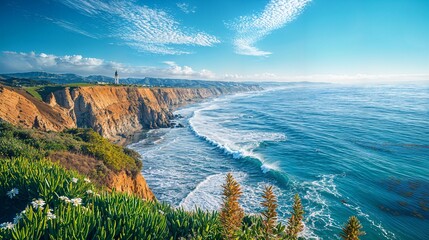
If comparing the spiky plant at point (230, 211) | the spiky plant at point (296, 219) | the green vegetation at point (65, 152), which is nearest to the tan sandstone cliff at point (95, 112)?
the green vegetation at point (65, 152)

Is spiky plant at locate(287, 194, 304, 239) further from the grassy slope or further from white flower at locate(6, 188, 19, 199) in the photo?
white flower at locate(6, 188, 19, 199)

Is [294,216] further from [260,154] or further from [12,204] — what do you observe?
[260,154]

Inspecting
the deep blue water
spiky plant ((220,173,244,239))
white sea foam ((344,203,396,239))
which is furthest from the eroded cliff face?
spiky plant ((220,173,244,239))

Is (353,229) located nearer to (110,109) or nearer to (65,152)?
(65,152)

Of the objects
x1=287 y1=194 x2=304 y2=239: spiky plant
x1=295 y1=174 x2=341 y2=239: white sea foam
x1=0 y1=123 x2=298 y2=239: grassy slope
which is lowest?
x1=295 y1=174 x2=341 y2=239: white sea foam

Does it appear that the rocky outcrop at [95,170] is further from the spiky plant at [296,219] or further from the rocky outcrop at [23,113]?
the rocky outcrop at [23,113]

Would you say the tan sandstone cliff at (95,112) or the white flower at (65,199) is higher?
the white flower at (65,199)
